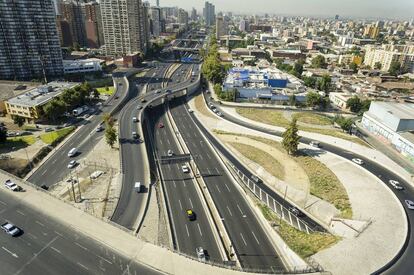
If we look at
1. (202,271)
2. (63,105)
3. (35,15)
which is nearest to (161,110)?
(63,105)

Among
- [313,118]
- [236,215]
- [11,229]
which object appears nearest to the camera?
[11,229]

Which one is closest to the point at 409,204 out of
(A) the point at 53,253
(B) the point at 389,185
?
(B) the point at 389,185

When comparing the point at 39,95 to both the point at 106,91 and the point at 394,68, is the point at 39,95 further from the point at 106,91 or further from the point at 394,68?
the point at 394,68

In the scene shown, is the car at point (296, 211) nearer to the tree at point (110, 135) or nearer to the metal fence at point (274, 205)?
the metal fence at point (274, 205)

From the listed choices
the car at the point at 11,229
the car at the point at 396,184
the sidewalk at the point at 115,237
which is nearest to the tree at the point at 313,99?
the car at the point at 396,184

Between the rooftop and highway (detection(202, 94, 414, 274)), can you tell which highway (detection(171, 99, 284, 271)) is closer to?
highway (detection(202, 94, 414, 274))

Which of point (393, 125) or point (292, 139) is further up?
point (393, 125)

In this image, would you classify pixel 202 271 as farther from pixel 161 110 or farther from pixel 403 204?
pixel 161 110
